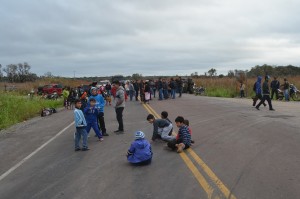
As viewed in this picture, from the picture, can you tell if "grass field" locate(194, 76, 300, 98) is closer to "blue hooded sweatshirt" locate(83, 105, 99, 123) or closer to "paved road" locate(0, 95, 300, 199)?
"paved road" locate(0, 95, 300, 199)

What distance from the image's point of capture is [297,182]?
7.02 m

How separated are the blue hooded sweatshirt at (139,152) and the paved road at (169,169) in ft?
0.72

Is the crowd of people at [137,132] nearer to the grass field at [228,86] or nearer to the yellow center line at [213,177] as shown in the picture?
the yellow center line at [213,177]

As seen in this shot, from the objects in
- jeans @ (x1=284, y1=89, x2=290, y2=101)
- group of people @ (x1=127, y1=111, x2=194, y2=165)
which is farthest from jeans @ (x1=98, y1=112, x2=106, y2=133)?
jeans @ (x1=284, y1=89, x2=290, y2=101)

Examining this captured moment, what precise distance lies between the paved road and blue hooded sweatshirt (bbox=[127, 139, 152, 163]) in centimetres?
22

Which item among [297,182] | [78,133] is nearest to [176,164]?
[297,182]

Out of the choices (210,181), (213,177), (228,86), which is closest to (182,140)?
(213,177)

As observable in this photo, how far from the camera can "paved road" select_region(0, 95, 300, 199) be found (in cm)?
687

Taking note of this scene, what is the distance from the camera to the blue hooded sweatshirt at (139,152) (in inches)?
352

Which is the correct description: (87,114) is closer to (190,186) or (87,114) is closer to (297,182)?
(190,186)

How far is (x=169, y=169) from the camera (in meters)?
8.38

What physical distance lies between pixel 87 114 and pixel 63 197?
6.21 m

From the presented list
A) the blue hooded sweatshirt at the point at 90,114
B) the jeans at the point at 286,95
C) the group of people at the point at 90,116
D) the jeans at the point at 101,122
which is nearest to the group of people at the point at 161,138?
the group of people at the point at 90,116

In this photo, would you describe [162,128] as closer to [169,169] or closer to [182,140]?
[182,140]
